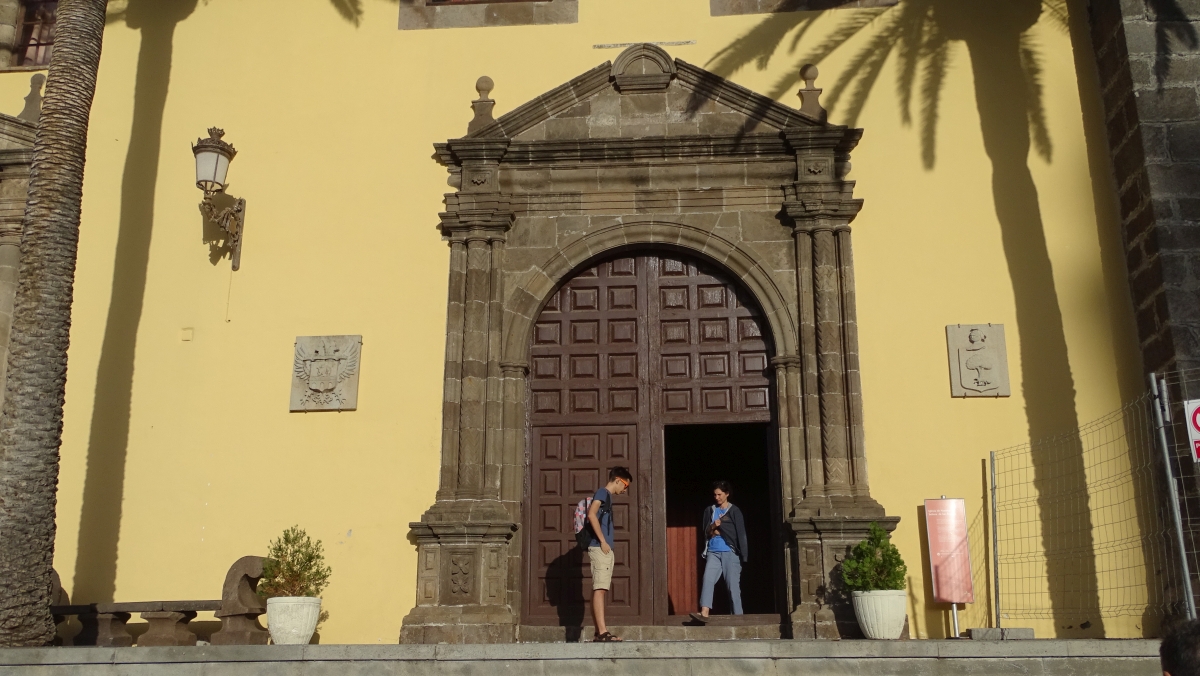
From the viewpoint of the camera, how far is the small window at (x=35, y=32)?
1183cm

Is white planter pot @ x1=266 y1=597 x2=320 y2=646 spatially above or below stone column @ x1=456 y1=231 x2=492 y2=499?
below

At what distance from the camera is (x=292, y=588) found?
8.69 metres

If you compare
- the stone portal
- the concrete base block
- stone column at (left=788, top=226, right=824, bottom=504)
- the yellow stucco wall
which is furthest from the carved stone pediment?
the concrete base block

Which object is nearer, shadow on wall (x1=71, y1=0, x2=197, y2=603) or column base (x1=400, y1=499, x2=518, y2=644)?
column base (x1=400, y1=499, x2=518, y2=644)

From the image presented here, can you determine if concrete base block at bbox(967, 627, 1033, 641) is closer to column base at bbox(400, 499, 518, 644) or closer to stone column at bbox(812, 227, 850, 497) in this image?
stone column at bbox(812, 227, 850, 497)

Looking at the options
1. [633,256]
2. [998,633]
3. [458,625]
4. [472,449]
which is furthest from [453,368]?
[998,633]

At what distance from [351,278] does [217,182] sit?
1460 mm

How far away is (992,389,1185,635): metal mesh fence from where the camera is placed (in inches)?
363

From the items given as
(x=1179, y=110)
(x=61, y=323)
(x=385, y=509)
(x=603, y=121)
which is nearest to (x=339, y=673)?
(x=385, y=509)

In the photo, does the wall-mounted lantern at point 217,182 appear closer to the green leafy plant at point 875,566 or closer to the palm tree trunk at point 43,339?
the palm tree trunk at point 43,339

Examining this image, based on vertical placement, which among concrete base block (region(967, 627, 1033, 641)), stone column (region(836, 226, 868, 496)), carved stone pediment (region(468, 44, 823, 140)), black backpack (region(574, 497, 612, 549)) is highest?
carved stone pediment (region(468, 44, 823, 140))

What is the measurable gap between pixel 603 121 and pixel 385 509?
3965 mm

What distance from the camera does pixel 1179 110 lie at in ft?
31.6

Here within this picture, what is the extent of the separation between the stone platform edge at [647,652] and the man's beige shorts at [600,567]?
3.57 feet
